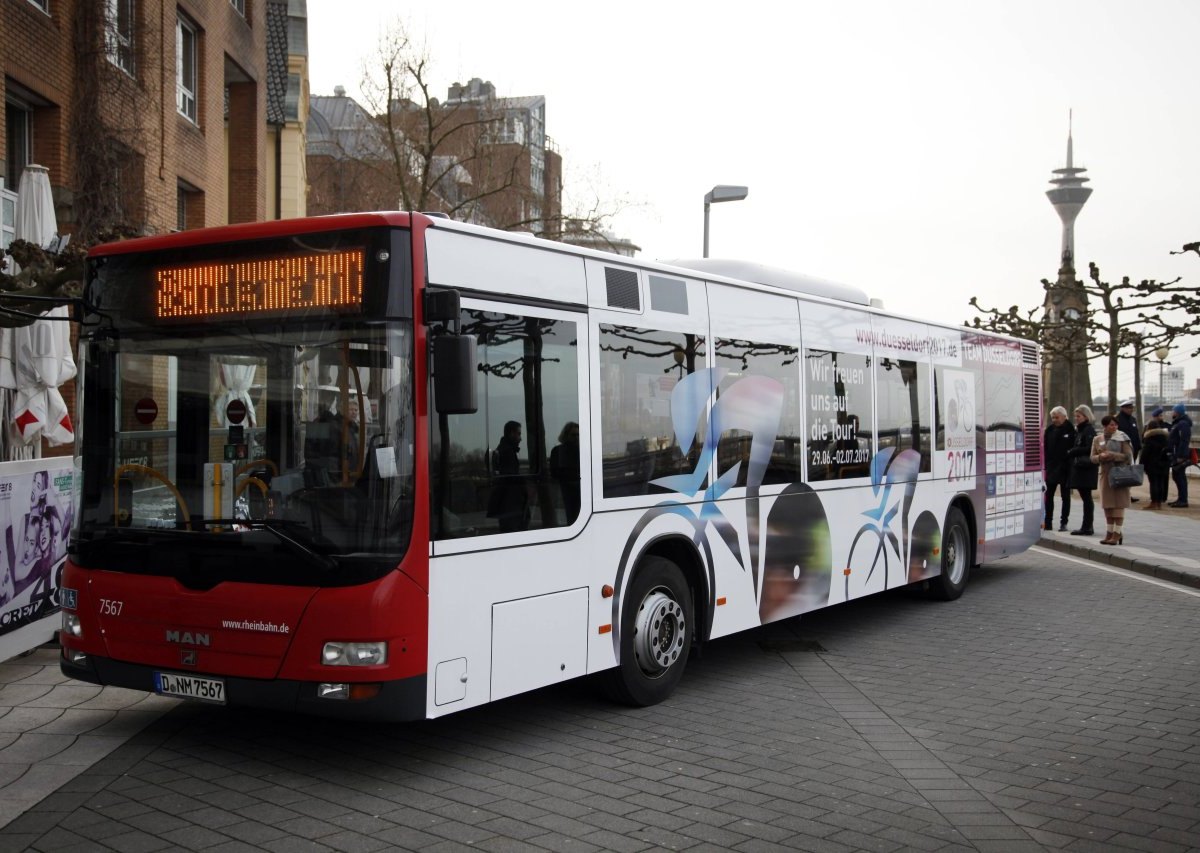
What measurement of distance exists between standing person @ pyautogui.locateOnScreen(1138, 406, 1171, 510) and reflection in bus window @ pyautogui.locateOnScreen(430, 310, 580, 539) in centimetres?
1971

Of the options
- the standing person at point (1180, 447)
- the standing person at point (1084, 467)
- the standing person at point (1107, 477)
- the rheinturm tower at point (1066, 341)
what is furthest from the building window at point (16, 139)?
the rheinturm tower at point (1066, 341)

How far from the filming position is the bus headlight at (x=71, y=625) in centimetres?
670

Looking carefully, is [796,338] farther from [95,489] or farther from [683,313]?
[95,489]

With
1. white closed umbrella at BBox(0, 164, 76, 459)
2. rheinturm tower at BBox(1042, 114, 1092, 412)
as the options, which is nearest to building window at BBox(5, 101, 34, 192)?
white closed umbrella at BBox(0, 164, 76, 459)

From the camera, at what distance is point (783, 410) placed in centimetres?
951

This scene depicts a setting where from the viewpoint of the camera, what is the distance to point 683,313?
8.38 metres

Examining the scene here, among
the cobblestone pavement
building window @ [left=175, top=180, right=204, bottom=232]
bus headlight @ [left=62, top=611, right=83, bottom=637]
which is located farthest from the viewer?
building window @ [left=175, top=180, right=204, bottom=232]

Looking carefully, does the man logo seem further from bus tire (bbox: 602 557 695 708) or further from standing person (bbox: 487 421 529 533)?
bus tire (bbox: 602 557 695 708)

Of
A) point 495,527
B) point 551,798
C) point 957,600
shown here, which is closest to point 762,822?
point 551,798

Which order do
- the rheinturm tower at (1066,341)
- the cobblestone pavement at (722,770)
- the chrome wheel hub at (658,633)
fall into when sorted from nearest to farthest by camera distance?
the cobblestone pavement at (722,770)
the chrome wheel hub at (658,633)
the rheinturm tower at (1066,341)

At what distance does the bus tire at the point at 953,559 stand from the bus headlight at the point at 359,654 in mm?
7989

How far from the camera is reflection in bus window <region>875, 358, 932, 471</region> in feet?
37.0

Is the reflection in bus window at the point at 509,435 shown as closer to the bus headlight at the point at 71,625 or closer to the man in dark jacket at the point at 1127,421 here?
the bus headlight at the point at 71,625

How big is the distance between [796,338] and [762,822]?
5038mm
